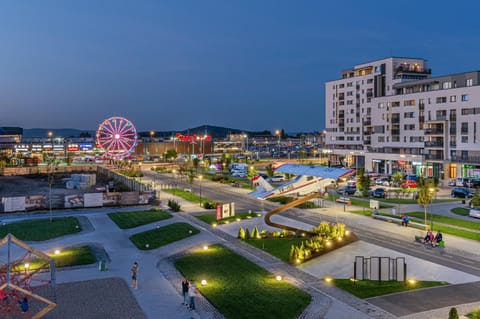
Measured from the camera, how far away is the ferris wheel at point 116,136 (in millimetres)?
100375

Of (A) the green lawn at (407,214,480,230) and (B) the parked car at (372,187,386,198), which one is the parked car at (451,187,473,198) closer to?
(B) the parked car at (372,187,386,198)

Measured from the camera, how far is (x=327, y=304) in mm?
21703

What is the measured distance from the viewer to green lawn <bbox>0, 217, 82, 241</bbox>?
38.0 meters

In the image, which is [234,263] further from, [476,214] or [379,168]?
[379,168]

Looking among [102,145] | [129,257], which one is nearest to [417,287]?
[129,257]

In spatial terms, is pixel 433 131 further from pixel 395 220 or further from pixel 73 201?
pixel 73 201

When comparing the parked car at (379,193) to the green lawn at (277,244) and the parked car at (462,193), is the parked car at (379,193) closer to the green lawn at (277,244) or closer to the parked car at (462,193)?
the parked car at (462,193)

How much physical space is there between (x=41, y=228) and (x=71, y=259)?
42.0 ft

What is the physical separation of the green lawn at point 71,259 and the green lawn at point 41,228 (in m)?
6.12

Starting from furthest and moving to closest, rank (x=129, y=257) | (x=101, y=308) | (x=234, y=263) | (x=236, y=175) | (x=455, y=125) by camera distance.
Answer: (x=236, y=175), (x=455, y=125), (x=129, y=257), (x=234, y=263), (x=101, y=308)

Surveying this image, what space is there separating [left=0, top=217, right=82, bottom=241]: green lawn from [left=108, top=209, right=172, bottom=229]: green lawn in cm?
382

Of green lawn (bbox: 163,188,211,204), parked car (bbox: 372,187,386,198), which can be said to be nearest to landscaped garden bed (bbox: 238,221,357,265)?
green lawn (bbox: 163,188,211,204)

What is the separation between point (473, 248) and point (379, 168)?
215 feet

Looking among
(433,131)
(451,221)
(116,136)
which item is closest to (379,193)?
(451,221)
